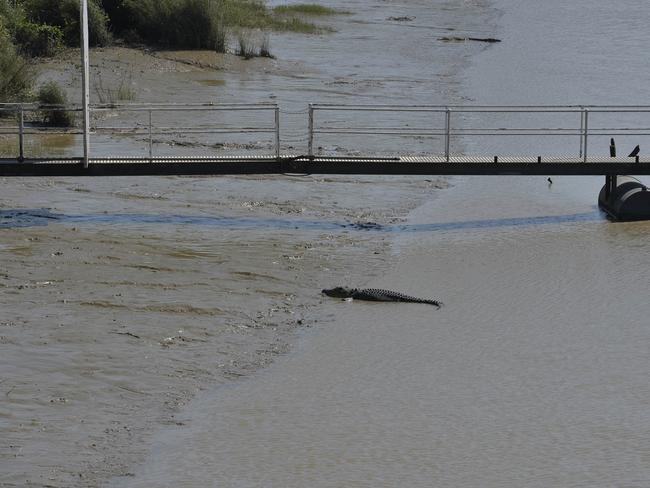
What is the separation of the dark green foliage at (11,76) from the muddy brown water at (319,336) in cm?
687

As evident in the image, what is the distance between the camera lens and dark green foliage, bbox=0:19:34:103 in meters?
25.5

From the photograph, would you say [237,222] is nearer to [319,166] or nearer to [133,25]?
[319,166]

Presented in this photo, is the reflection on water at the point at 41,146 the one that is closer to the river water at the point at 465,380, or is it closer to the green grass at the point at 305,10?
the river water at the point at 465,380

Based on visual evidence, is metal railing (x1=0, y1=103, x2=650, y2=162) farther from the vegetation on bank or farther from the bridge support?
the bridge support

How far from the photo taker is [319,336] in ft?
40.3

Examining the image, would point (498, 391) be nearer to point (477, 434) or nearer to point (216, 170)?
point (477, 434)

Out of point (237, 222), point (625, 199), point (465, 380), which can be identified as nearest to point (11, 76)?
point (237, 222)

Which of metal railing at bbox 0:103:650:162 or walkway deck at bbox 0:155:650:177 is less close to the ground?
metal railing at bbox 0:103:650:162

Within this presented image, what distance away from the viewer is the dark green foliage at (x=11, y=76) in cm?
2547

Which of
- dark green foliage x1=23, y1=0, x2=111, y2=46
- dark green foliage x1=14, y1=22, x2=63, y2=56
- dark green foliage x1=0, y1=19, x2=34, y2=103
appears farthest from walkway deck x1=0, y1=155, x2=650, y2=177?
dark green foliage x1=23, y1=0, x2=111, y2=46

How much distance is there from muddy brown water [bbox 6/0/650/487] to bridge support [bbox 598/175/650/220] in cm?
26

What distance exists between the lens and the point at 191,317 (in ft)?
41.0

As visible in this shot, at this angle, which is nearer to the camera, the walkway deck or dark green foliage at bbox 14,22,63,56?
the walkway deck

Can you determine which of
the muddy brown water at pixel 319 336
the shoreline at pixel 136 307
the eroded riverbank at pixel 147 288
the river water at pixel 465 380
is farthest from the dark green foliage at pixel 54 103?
the river water at pixel 465 380
